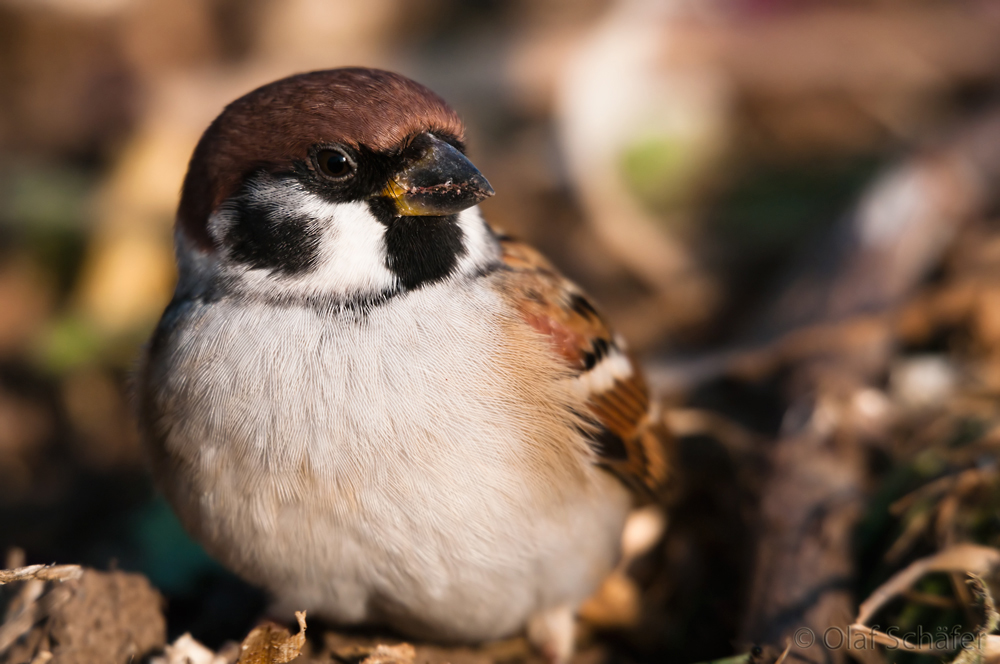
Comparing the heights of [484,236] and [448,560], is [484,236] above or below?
above

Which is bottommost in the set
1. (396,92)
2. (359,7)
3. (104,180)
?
(104,180)

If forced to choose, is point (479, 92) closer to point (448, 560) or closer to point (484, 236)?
point (484, 236)

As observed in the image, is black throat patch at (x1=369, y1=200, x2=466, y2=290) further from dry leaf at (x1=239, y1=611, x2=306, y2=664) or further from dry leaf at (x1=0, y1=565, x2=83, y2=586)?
dry leaf at (x1=0, y1=565, x2=83, y2=586)

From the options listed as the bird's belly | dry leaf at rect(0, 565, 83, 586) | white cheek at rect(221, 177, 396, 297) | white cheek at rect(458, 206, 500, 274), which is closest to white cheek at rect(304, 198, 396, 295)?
white cheek at rect(221, 177, 396, 297)

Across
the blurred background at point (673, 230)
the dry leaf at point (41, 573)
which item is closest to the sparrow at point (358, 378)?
the dry leaf at point (41, 573)

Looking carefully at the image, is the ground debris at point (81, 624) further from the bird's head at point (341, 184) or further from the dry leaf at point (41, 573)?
the bird's head at point (341, 184)

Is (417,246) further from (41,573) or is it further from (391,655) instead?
(41,573)

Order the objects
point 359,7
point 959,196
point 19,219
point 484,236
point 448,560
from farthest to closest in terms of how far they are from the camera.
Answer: point 359,7
point 19,219
point 959,196
point 484,236
point 448,560

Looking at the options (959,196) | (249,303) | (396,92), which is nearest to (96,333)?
(249,303)
